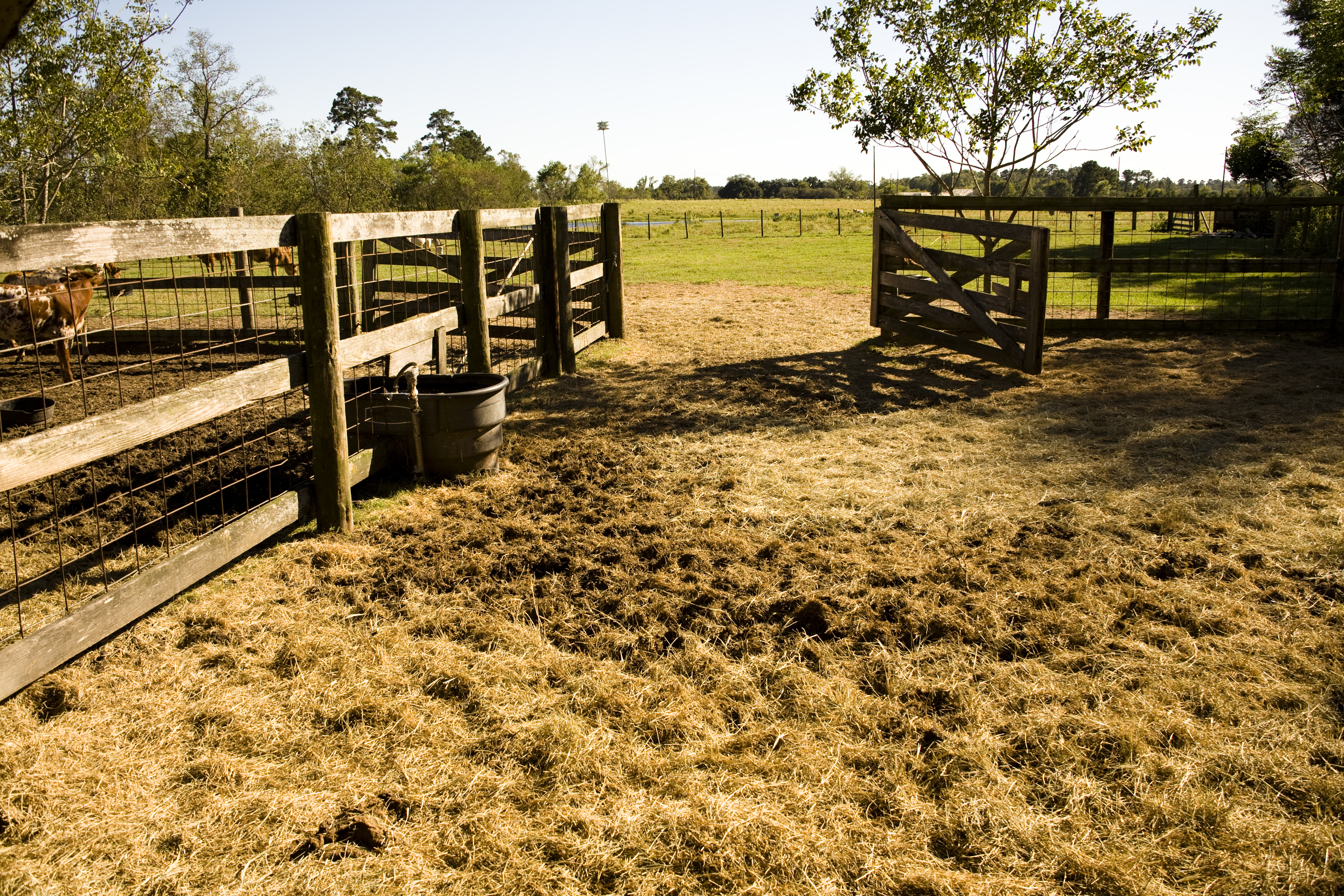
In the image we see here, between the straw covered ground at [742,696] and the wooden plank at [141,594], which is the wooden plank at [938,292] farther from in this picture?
the wooden plank at [141,594]

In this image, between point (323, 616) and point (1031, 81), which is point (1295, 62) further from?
point (323, 616)

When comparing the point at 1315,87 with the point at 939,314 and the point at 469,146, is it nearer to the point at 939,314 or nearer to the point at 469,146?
the point at 939,314

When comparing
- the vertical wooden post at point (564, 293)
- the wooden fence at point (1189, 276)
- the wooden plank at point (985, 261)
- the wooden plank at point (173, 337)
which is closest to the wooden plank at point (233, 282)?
the wooden plank at point (173, 337)

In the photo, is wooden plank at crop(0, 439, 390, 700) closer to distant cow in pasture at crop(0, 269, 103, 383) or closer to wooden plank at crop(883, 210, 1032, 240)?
distant cow in pasture at crop(0, 269, 103, 383)

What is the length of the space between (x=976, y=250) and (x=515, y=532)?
19.0 m

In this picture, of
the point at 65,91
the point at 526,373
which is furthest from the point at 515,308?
the point at 65,91

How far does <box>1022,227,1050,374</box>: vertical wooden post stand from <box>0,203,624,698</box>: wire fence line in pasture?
443cm

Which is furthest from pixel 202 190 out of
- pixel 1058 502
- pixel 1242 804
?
pixel 1242 804

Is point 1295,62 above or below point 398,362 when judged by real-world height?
above

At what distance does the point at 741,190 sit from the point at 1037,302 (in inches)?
4413

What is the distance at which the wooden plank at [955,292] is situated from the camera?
8586mm

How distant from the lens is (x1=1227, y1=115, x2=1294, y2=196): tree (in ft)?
100

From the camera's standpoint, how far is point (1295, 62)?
95.7 feet

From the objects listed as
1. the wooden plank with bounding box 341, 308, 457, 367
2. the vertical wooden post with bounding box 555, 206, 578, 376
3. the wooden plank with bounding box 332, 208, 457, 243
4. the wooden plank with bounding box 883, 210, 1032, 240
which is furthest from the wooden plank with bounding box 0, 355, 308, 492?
the wooden plank with bounding box 883, 210, 1032, 240
